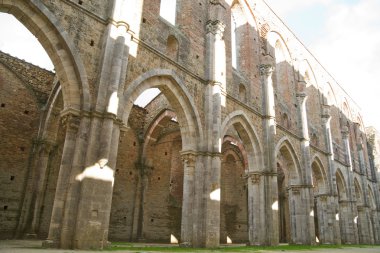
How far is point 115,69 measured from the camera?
28.6ft

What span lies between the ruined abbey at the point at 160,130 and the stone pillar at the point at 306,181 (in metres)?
0.06

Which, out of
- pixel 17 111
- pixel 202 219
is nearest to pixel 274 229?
pixel 202 219

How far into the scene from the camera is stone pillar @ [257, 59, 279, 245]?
13703mm

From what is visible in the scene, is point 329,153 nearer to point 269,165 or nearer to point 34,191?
point 269,165

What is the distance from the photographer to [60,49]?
27.2 ft

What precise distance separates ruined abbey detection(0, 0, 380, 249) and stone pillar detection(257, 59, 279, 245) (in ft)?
0.17

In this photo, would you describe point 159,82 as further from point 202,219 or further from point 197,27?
point 202,219

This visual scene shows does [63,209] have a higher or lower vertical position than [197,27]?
lower

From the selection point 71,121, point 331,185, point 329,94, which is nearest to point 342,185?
point 331,185

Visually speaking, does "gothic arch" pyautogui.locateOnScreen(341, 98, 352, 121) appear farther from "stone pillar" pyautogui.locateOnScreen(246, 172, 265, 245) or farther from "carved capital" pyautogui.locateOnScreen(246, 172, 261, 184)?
"stone pillar" pyautogui.locateOnScreen(246, 172, 265, 245)

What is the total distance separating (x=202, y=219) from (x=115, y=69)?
555cm

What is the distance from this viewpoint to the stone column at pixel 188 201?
1050 centimetres

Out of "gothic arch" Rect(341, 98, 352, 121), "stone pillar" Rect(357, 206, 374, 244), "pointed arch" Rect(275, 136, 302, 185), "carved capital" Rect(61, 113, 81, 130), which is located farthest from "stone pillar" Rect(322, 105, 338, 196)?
"carved capital" Rect(61, 113, 81, 130)

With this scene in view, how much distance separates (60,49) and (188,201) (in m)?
6.11
